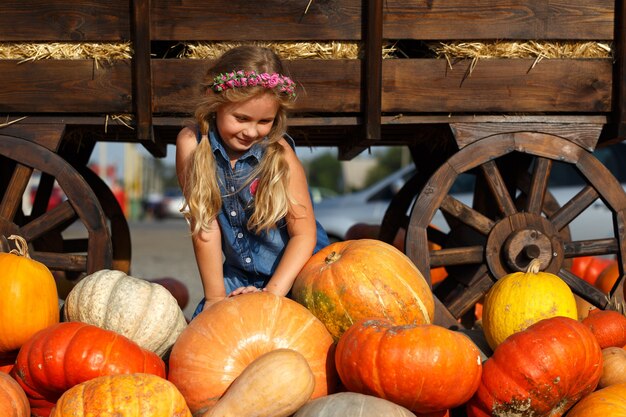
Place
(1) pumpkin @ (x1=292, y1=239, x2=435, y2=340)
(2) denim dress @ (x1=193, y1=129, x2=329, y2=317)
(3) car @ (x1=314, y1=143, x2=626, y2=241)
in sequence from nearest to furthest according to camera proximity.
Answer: (1) pumpkin @ (x1=292, y1=239, x2=435, y2=340) < (2) denim dress @ (x1=193, y1=129, x2=329, y2=317) < (3) car @ (x1=314, y1=143, x2=626, y2=241)

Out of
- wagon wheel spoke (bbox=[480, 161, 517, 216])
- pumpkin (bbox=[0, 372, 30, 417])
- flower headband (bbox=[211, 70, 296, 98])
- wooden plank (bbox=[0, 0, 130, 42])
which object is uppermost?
wooden plank (bbox=[0, 0, 130, 42])

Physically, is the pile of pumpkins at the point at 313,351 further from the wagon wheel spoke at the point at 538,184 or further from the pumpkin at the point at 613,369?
the wagon wheel spoke at the point at 538,184

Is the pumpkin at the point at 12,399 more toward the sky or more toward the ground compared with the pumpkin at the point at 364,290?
more toward the ground

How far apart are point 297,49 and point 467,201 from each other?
5051mm

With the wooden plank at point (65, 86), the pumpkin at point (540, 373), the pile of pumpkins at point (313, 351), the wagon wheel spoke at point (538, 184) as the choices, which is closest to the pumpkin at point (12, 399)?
the pile of pumpkins at point (313, 351)

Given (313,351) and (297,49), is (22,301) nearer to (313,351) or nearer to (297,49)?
(313,351)

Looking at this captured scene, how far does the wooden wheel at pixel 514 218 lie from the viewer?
4.02m

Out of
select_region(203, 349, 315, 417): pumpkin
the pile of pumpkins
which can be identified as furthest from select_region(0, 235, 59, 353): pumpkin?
select_region(203, 349, 315, 417): pumpkin

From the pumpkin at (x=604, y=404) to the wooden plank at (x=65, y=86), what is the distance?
101 inches

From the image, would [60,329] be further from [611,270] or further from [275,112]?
[611,270]

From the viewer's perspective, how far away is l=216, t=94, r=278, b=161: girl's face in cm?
361

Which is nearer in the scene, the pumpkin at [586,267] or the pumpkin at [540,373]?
the pumpkin at [540,373]

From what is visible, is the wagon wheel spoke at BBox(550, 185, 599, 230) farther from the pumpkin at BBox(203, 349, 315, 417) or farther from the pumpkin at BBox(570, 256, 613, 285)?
the pumpkin at BBox(570, 256, 613, 285)

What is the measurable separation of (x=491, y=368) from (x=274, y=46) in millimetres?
1945
